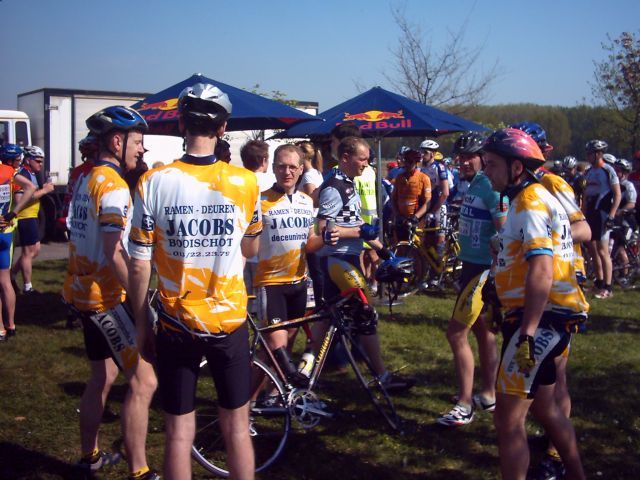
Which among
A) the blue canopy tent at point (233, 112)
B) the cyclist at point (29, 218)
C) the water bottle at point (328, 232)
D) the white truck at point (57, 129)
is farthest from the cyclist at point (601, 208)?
the white truck at point (57, 129)

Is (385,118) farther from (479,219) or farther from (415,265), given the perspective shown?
(479,219)

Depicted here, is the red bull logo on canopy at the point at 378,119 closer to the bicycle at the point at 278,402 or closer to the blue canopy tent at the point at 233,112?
the blue canopy tent at the point at 233,112

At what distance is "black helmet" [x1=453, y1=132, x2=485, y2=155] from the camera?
17.8 feet

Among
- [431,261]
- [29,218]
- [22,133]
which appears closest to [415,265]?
[431,261]

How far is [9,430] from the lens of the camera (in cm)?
483

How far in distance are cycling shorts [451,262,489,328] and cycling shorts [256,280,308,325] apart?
112cm

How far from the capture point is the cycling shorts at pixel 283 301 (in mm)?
4926

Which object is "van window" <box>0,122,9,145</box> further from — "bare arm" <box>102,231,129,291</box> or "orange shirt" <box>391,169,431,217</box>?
"bare arm" <box>102,231,129,291</box>

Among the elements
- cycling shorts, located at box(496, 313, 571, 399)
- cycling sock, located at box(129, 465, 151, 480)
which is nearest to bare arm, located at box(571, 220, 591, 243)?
cycling shorts, located at box(496, 313, 571, 399)

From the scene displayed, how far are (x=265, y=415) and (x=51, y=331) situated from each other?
13.7 feet

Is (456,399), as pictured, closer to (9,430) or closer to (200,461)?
(200,461)

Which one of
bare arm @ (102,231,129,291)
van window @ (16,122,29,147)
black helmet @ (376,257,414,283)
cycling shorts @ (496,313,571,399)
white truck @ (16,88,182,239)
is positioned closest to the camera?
cycling shorts @ (496,313,571,399)

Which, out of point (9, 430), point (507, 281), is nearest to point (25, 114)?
point (9, 430)

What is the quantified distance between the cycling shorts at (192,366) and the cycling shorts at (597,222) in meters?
8.32
